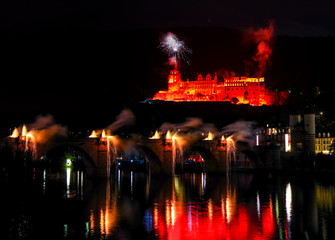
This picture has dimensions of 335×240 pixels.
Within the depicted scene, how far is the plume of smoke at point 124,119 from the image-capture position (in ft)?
430

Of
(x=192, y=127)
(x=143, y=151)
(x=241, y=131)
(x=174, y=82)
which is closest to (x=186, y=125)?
(x=192, y=127)

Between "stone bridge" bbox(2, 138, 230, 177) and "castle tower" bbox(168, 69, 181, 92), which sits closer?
"stone bridge" bbox(2, 138, 230, 177)

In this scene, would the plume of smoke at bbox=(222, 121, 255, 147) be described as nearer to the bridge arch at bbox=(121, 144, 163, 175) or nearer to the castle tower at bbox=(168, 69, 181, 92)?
the bridge arch at bbox=(121, 144, 163, 175)

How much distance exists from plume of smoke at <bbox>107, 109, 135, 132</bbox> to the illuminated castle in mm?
32404

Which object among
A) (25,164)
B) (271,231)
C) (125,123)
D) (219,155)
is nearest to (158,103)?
(125,123)

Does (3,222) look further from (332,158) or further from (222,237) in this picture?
(332,158)

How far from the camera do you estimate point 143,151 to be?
7906cm

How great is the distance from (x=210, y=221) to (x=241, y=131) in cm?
8637

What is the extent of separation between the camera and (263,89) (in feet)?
592

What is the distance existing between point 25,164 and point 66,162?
48.1 m

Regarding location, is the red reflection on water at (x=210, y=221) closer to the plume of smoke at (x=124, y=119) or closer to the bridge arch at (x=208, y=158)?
the bridge arch at (x=208, y=158)

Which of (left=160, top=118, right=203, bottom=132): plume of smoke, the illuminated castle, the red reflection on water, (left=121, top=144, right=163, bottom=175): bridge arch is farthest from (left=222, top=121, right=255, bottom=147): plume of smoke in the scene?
the red reflection on water

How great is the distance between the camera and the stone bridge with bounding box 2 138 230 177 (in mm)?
67438

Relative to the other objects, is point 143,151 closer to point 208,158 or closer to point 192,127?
point 208,158
